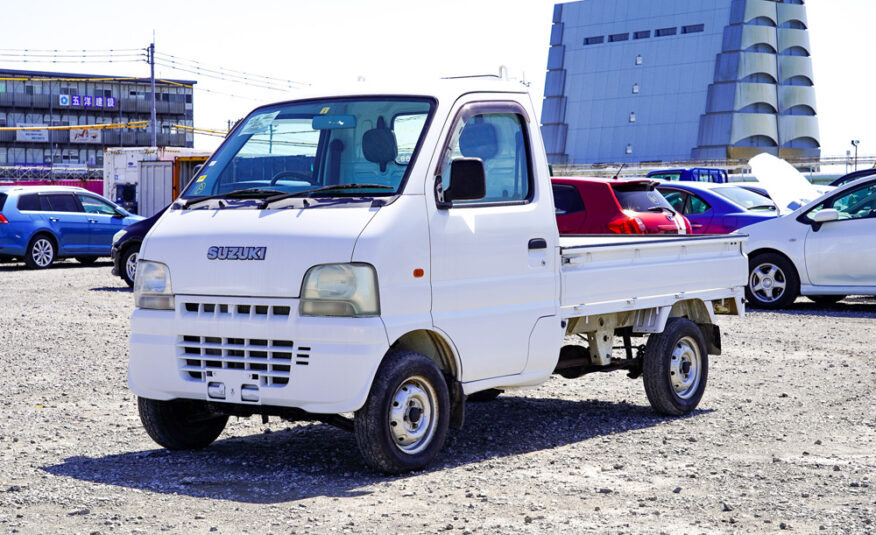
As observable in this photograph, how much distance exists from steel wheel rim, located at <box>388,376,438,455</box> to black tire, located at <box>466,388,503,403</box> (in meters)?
2.30

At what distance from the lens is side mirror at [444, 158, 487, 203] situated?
21.5ft

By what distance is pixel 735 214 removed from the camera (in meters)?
18.6

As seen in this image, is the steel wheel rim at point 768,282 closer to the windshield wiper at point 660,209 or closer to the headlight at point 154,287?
the windshield wiper at point 660,209

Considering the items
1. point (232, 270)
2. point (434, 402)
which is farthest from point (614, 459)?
point (232, 270)

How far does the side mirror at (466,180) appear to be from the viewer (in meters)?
6.55

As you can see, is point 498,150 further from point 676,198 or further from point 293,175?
point 676,198

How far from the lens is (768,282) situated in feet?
55.0

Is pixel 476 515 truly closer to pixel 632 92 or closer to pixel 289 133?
pixel 289 133

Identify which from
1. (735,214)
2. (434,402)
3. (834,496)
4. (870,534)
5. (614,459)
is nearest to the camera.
→ (870,534)

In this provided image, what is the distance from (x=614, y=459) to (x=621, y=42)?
104964 millimetres

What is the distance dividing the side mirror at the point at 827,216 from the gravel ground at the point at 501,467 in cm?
535

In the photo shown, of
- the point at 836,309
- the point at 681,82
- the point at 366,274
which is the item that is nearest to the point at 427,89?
the point at 366,274

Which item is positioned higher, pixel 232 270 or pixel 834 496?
pixel 232 270

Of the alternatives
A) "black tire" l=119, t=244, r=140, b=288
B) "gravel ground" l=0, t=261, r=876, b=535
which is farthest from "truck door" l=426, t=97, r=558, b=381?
"black tire" l=119, t=244, r=140, b=288
